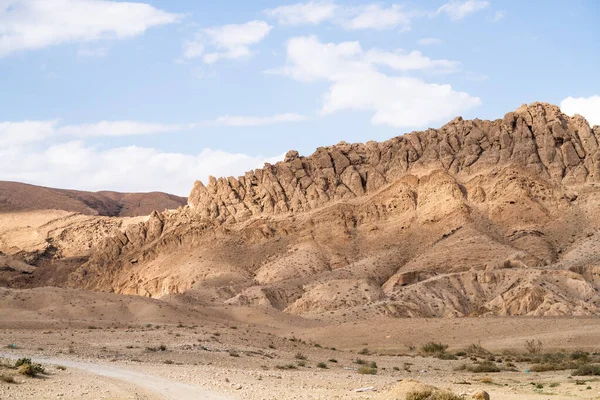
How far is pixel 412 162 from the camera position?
309ft

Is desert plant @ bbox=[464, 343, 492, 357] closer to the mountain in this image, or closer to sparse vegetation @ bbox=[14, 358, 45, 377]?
the mountain

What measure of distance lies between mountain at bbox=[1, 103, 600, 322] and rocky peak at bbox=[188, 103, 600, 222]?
0.15 m

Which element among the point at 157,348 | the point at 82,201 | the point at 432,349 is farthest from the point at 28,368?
the point at 82,201

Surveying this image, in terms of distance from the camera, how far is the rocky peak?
293 ft

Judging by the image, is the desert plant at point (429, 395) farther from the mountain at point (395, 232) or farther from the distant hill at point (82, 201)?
the distant hill at point (82, 201)

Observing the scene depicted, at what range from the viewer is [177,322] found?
58.0m

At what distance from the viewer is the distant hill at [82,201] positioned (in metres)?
141

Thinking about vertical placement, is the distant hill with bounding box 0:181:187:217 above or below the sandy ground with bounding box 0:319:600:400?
above

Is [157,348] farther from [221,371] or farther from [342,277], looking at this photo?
[342,277]

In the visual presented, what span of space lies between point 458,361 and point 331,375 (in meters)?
12.1

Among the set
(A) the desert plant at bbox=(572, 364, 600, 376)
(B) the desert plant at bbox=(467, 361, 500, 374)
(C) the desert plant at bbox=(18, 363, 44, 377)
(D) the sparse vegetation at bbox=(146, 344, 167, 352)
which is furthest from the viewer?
(D) the sparse vegetation at bbox=(146, 344, 167, 352)

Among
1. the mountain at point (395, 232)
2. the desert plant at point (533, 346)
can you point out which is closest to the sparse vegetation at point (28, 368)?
the desert plant at point (533, 346)

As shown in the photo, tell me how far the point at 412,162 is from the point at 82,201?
8634cm

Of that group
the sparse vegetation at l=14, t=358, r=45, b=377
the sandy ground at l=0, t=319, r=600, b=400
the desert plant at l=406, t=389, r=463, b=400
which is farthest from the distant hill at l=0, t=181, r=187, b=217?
the desert plant at l=406, t=389, r=463, b=400
